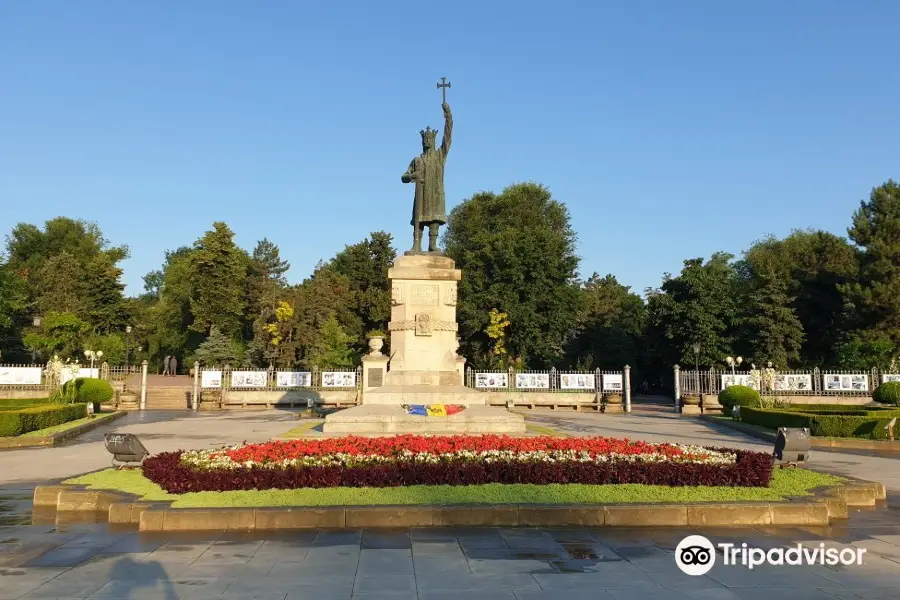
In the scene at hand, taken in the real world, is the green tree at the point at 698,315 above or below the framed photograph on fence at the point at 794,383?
above

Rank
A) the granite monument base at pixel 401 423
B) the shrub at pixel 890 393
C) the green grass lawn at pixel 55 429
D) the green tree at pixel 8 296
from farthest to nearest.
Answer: the green tree at pixel 8 296
the shrub at pixel 890 393
the green grass lawn at pixel 55 429
the granite monument base at pixel 401 423

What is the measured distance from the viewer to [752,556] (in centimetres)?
685

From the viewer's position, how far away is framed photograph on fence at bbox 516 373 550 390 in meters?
38.5

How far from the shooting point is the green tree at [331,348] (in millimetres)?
47562

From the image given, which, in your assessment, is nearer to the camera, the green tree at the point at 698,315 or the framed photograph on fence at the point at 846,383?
the framed photograph on fence at the point at 846,383

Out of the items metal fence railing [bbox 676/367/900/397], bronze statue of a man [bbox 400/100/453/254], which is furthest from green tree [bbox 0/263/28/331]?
metal fence railing [bbox 676/367/900/397]

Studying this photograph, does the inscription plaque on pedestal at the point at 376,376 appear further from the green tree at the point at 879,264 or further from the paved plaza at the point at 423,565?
the green tree at the point at 879,264

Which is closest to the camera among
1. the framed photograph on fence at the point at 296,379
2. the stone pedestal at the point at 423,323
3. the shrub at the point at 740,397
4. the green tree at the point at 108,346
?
the stone pedestal at the point at 423,323

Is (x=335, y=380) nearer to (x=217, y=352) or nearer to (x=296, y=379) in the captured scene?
(x=296, y=379)

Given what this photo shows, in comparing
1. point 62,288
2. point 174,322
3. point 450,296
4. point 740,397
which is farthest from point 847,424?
point 62,288

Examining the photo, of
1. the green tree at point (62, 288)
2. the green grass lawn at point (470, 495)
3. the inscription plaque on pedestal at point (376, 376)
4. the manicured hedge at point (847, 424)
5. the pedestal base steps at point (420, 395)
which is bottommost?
the manicured hedge at point (847, 424)

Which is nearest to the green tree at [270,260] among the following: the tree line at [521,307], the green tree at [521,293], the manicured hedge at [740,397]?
the tree line at [521,307]

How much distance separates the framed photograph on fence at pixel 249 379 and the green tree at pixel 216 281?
22.8 meters

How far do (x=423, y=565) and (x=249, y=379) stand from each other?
33207 millimetres
